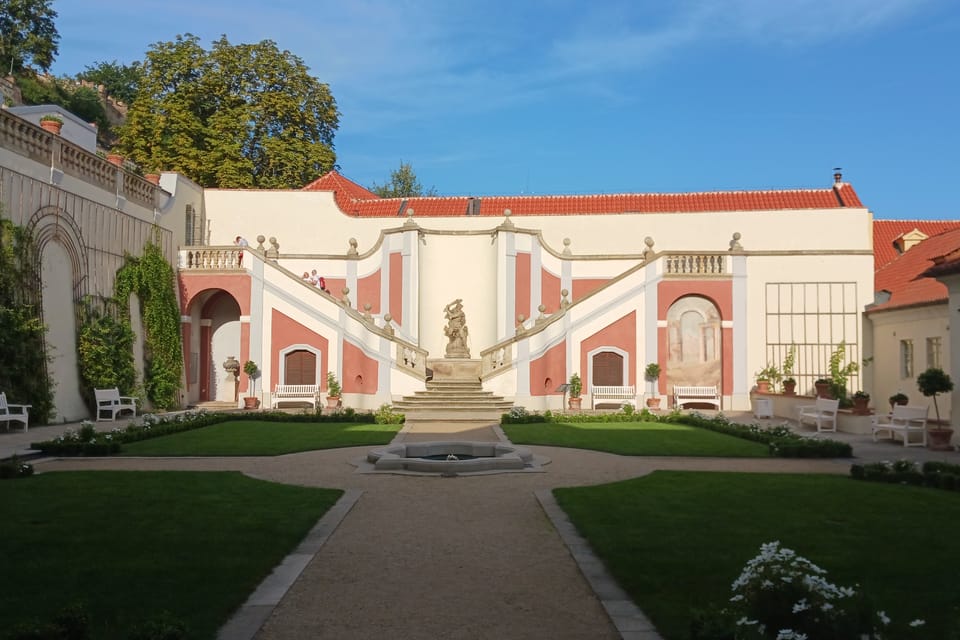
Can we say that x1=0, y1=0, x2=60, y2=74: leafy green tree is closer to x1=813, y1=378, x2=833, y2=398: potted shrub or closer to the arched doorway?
the arched doorway

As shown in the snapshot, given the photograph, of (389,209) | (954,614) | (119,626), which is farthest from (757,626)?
(389,209)

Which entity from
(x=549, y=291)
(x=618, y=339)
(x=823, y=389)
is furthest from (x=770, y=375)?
(x=549, y=291)

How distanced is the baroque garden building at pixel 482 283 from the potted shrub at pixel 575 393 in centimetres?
43

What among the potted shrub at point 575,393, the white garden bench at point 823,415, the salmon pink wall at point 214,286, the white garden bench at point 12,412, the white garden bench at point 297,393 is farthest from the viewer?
the salmon pink wall at point 214,286

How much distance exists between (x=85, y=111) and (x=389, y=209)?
33816mm

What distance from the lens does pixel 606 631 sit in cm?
517

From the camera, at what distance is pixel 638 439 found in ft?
55.1

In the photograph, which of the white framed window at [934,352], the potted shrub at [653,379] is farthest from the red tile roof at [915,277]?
the potted shrub at [653,379]

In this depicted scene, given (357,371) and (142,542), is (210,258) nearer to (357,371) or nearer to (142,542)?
(357,371)

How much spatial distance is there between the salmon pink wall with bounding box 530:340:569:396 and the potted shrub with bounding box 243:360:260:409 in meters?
9.08

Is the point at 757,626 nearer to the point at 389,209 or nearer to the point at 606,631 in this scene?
the point at 606,631

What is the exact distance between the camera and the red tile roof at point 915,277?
2419 centimetres

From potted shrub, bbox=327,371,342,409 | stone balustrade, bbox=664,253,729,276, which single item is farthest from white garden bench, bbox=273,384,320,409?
stone balustrade, bbox=664,253,729,276

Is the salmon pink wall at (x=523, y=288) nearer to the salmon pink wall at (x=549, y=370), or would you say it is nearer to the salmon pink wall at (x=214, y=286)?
the salmon pink wall at (x=549, y=370)
